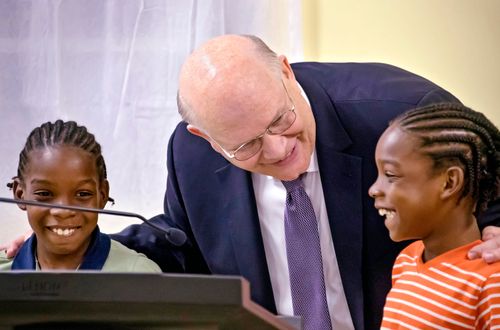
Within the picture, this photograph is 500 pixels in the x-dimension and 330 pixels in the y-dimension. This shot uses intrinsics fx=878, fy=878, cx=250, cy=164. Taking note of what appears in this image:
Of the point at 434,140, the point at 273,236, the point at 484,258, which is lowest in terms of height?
the point at 273,236

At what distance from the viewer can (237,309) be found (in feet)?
2.77

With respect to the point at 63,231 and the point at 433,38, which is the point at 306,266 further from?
the point at 433,38

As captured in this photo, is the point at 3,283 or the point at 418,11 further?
the point at 418,11

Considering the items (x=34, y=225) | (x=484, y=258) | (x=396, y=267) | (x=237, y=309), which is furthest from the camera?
(x=34, y=225)

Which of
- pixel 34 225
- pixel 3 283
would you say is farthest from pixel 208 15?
pixel 3 283

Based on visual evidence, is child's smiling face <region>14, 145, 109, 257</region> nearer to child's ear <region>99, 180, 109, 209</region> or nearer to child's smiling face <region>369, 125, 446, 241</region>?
child's ear <region>99, 180, 109, 209</region>

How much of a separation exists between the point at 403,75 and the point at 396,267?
50 centimetres

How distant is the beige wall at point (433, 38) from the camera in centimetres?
231

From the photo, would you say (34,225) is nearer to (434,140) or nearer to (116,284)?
(434,140)

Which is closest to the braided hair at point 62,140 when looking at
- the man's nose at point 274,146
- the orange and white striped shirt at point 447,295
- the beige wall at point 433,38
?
the man's nose at point 274,146

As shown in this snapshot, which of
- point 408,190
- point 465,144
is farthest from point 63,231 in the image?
point 465,144

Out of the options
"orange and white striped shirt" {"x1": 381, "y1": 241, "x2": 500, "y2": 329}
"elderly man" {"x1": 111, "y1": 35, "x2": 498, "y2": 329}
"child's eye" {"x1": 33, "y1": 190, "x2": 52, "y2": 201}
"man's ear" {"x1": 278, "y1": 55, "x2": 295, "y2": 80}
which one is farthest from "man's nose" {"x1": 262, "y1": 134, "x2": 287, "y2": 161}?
"child's eye" {"x1": 33, "y1": 190, "x2": 52, "y2": 201}

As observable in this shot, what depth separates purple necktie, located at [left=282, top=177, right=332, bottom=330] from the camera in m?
1.75

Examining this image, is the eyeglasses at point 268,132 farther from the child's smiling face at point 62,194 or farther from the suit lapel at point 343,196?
the child's smiling face at point 62,194
